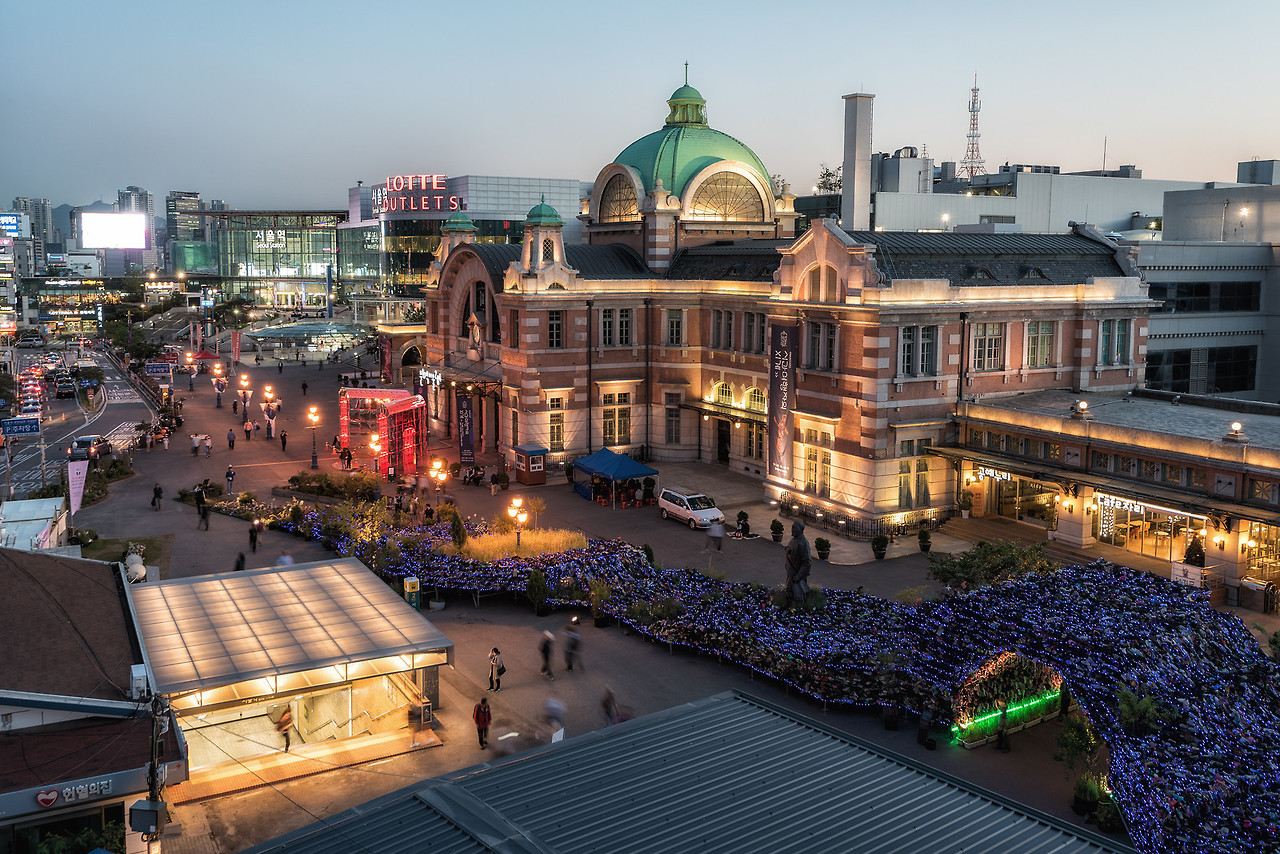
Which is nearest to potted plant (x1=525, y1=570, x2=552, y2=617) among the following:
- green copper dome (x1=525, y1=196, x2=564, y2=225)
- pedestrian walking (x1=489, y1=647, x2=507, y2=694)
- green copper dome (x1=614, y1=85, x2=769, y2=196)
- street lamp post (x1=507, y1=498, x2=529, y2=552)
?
street lamp post (x1=507, y1=498, x2=529, y2=552)

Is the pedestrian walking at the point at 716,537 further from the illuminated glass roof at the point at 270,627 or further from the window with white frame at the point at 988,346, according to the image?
the illuminated glass roof at the point at 270,627

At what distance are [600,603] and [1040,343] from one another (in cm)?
2488

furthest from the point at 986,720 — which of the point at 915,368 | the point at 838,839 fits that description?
the point at 915,368

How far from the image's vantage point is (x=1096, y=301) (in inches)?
1900

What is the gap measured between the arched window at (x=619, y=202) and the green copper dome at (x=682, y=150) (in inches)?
42.8

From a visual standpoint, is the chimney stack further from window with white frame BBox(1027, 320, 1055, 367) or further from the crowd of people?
the crowd of people

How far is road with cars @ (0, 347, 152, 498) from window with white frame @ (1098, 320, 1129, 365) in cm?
4697

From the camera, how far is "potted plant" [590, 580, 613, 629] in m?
34.2

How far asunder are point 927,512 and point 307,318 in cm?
13983

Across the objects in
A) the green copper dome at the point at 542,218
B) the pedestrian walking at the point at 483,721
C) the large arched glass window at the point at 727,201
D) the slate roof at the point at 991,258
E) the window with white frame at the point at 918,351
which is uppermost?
the large arched glass window at the point at 727,201

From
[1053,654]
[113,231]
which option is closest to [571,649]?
[1053,654]

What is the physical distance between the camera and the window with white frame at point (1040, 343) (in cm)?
4747

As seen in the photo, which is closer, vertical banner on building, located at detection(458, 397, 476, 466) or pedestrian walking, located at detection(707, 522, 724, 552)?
pedestrian walking, located at detection(707, 522, 724, 552)

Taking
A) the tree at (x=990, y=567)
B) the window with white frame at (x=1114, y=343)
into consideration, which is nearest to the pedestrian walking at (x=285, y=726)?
the tree at (x=990, y=567)
